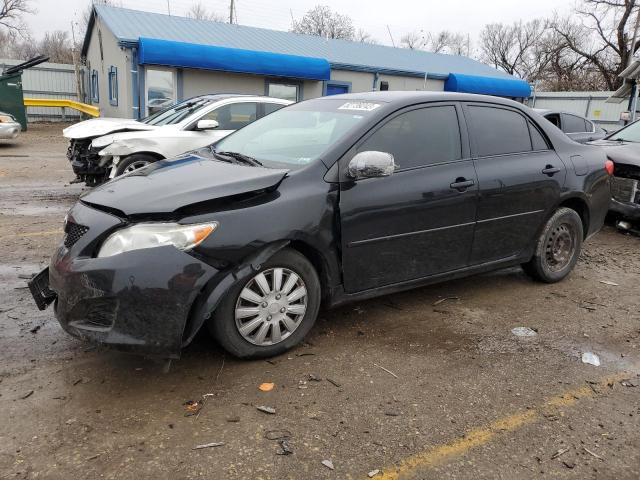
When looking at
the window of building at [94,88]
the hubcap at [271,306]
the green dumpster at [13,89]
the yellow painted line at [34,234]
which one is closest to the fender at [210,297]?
the hubcap at [271,306]

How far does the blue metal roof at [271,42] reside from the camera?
18.8m

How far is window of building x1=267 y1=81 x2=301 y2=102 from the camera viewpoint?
766 inches

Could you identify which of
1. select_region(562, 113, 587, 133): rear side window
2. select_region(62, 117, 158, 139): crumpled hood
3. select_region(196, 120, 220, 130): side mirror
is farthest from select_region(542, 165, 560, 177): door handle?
select_region(562, 113, 587, 133): rear side window

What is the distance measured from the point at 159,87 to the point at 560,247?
50.8 feet

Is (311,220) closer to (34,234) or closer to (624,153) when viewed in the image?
(34,234)

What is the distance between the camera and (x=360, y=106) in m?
4.12

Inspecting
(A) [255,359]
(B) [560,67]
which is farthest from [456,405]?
(B) [560,67]

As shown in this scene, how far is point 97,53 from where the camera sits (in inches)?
918

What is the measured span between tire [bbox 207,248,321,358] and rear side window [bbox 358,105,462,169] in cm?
100

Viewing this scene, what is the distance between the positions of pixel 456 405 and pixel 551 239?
8.34ft

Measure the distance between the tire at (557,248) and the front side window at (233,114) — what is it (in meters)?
5.12

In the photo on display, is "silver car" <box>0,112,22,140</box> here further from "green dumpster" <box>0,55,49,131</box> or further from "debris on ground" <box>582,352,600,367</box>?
"debris on ground" <box>582,352,600,367</box>

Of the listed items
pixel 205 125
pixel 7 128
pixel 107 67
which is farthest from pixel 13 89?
pixel 205 125

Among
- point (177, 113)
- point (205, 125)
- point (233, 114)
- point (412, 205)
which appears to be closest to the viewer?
point (412, 205)
